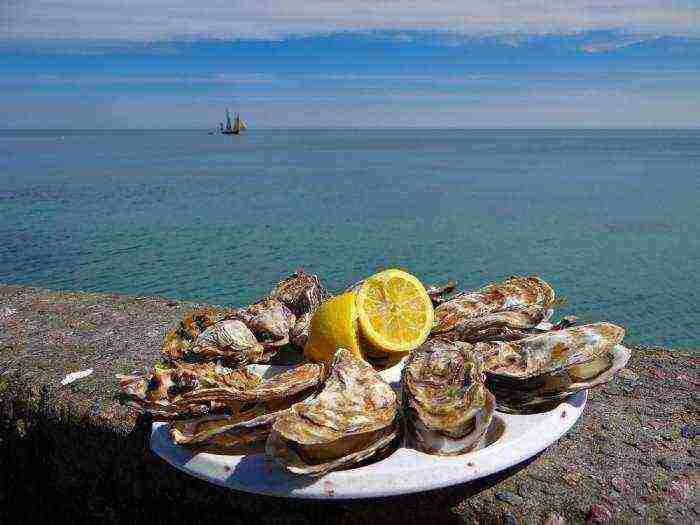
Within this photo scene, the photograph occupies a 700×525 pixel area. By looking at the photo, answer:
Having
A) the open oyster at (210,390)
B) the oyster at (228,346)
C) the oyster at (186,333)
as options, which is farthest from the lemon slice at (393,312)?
the oyster at (186,333)

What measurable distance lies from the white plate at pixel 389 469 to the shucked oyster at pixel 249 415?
70mm

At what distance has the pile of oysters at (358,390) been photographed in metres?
2.56

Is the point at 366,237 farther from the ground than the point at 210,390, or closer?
closer

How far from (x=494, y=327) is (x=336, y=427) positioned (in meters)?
1.47

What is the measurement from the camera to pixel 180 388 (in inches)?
115

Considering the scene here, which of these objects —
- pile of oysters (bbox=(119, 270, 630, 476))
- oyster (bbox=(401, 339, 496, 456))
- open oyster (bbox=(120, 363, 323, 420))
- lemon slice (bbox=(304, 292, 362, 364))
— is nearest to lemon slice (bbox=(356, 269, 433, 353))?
lemon slice (bbox=(304, 292, 362, 364))

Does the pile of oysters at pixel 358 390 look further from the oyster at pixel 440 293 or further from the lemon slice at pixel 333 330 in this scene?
the oyster at pixel 440 293

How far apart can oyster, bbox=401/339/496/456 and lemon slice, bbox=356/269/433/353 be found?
13.7 inches

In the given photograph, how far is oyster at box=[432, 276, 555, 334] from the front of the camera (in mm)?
3854

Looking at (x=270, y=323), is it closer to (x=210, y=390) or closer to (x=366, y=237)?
(x=210, y=390)

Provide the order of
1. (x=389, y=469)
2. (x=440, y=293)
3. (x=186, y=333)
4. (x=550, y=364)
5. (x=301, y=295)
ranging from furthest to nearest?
1. (x=301, y=295)
2. (x=440, y=293)
3. (x=186, y=333)
4. (x=550, y=364)
5. (x=389, y=469)

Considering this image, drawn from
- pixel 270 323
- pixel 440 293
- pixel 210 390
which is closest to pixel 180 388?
pixel 210 390

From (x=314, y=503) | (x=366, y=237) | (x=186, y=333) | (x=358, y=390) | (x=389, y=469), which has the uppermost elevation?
(x=358, y=390)

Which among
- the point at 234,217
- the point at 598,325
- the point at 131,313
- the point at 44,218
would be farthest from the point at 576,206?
the point at 598,325
